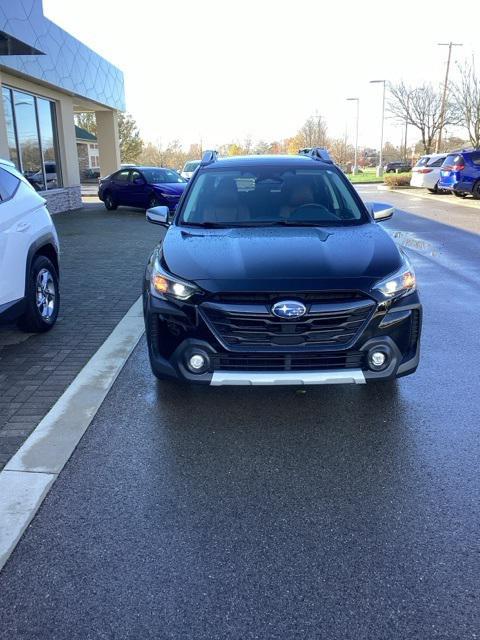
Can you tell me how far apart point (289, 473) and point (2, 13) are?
484 inches

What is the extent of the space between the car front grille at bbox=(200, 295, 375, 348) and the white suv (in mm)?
2313

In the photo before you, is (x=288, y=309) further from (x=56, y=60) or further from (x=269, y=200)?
(x=56, y=60)

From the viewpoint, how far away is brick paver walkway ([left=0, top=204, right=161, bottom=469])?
408 cm

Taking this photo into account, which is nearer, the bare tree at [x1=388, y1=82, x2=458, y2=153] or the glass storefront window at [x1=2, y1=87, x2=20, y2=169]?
the glass storefront window at [x1=2, y1=87, x2=20, y2=169]

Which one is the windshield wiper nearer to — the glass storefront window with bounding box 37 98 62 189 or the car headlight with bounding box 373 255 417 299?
the car headlight with bounding box 373 255 417 299

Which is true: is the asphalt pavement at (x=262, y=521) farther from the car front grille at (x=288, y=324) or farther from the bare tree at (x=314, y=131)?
the bare tree at (x=314, y=131)

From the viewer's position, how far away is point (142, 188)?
1902 centimetres

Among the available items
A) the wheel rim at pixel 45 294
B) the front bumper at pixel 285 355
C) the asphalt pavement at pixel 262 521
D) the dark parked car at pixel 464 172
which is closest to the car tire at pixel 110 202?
the dark parked car at pixel 464 172

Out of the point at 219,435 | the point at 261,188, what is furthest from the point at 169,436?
the point at 261,188

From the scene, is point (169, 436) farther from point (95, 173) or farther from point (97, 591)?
point (95, 173)

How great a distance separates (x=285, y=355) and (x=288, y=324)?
196 millimetres

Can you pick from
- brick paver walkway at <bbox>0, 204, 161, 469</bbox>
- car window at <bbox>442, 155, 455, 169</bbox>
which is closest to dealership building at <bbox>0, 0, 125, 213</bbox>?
brick paver walkway at <bbox>0, 204, 161, 469</bbox>

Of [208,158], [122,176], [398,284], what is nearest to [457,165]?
[122,176]

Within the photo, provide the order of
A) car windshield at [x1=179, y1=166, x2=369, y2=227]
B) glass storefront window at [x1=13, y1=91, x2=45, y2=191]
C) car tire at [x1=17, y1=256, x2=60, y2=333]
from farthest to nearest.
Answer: glass storefront window at [x1=13, y1=91, x2=45, y2=191] < car tire at [x1=17, y1=256, x2=60, y2=333] < car windshield at [x1=179, y1=166, x2=369, y2=227]
